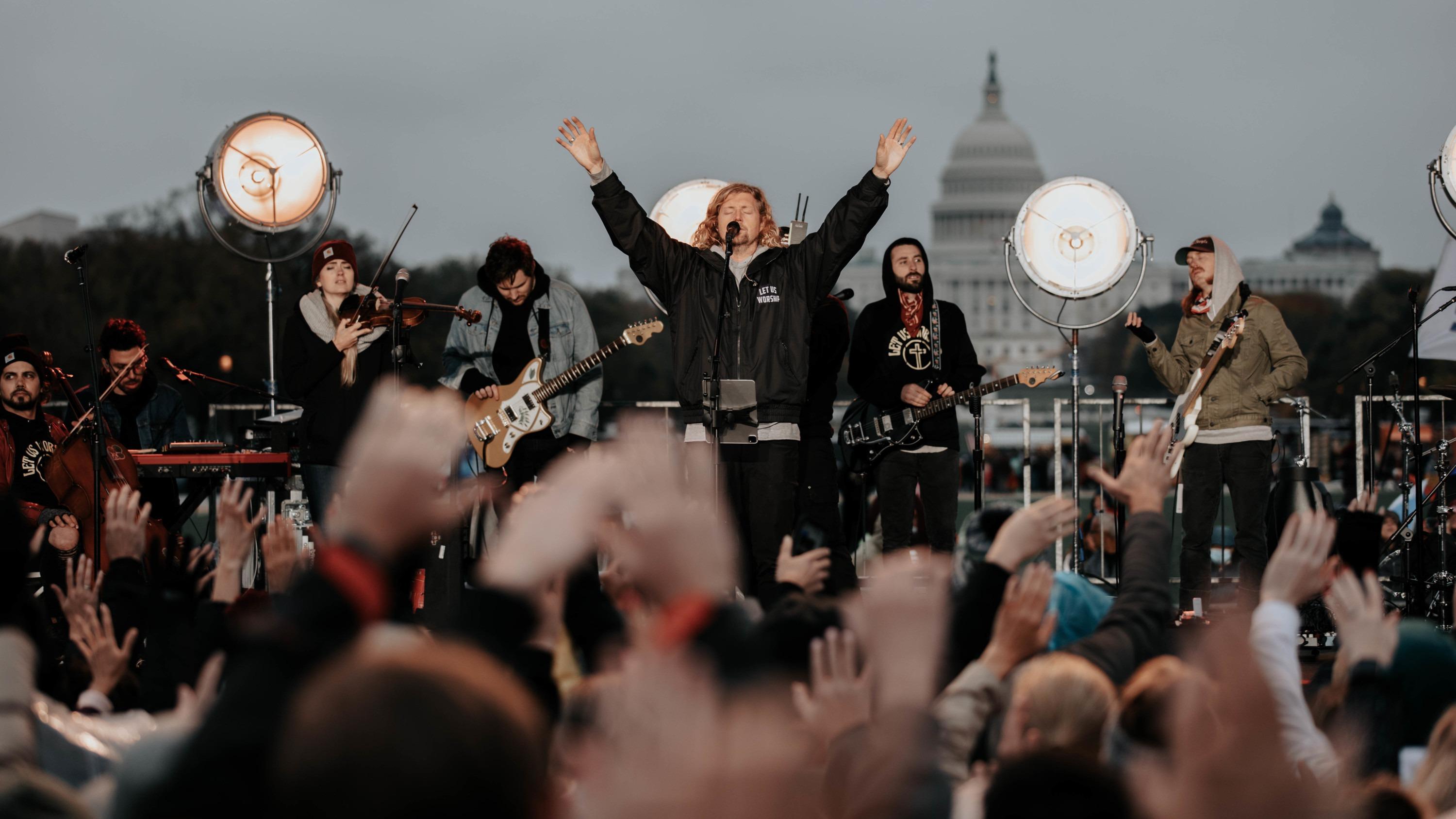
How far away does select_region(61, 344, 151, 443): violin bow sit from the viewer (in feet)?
26.8

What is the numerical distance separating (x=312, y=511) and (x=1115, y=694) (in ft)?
20.9

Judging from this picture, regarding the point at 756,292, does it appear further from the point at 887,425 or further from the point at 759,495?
the point at 887,425

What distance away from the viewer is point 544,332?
8930mm

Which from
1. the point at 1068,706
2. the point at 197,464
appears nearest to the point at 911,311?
the point at 197,464

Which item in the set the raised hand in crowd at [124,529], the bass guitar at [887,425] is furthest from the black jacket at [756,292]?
the raised hand in crowd at [124,529]

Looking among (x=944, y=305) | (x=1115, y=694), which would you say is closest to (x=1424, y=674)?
(x=1115, y=694)

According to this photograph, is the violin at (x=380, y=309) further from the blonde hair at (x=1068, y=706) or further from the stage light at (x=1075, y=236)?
the blonde hair at (x=1068, y=706)

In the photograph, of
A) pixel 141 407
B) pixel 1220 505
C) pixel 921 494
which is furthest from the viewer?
pixel 141 407

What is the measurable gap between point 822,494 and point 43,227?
5273 cm

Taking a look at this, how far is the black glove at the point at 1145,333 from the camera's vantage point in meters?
8.52

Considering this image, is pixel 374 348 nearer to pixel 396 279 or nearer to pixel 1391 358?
pixel 396 279

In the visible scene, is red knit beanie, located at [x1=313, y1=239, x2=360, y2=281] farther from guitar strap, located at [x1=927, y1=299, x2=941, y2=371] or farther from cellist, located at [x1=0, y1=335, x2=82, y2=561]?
guitar strap, located at [x1=927, y1=299, x2=941, y2=371]

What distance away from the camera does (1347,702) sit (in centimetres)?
306

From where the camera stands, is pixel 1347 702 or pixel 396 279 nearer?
pixel 1347 702
